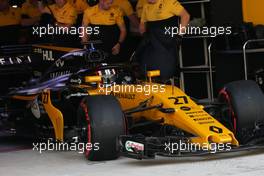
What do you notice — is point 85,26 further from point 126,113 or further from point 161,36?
point 126,113

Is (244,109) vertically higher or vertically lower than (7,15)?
lower

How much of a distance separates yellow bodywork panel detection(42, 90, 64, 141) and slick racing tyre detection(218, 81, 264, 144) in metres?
1.95

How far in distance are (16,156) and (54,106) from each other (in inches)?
29.2

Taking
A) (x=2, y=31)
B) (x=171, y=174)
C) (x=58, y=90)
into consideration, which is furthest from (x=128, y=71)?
(x=2, y=31)

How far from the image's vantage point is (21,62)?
1011 centimetres

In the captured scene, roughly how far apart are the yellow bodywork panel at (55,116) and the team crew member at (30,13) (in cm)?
370

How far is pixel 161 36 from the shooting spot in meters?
9.57

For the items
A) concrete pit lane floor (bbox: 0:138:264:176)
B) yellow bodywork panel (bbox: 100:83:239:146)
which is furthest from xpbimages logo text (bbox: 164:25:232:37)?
concrete pit lane floor (bbox: 0:138:264:176)

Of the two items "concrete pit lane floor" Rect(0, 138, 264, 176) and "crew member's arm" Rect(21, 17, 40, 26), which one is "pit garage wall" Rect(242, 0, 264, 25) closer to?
"crew member's arm" Rect(21, 17, 40, 26)

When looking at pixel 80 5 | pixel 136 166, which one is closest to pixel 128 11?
pixel 80 5

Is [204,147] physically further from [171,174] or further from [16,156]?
[16,156]

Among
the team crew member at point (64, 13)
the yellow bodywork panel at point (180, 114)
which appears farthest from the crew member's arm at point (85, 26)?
the yellow bodywork panel at point (180, 114)

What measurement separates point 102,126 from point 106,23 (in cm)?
346

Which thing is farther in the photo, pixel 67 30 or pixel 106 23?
pixel 67 30
